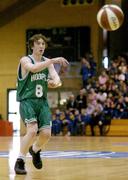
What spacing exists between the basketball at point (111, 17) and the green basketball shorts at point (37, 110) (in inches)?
311

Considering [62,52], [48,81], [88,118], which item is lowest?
[88,118]

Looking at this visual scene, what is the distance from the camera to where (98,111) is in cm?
2005

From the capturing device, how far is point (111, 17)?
46.9ft

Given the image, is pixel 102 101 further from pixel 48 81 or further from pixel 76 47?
pixel 48 81

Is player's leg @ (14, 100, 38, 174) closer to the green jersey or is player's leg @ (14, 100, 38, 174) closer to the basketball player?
the basketball player

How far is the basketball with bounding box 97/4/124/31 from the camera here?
46.5 ft

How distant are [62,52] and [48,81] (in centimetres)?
1918

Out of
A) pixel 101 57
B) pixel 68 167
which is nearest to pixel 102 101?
pixel 101 57

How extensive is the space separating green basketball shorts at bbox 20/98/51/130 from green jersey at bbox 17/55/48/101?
64 mm

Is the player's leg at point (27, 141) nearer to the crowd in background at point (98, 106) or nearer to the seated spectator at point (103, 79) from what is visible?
the crowd in background at point (98, 106)

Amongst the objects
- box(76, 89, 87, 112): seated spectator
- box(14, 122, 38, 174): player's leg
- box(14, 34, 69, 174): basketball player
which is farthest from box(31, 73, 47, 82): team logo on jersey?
box(76, 89, 87, 112): seated spectator

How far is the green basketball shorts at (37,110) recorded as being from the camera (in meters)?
6.59

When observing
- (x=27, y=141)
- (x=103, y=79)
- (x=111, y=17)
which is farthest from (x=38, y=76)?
(x=103, y=79)

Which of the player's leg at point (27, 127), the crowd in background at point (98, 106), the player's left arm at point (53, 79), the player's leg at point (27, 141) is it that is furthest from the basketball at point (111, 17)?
the player's leg at point (27, 141)
